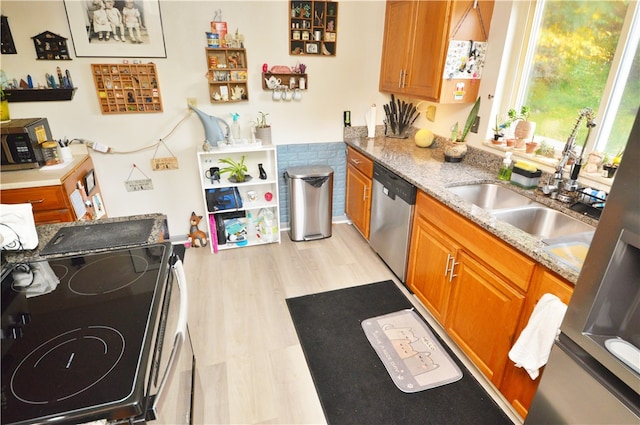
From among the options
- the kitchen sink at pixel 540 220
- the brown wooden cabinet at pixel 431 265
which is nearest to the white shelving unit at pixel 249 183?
the brown wooden cabinet at pixel 431 265

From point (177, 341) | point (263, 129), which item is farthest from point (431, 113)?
point (177, 341)

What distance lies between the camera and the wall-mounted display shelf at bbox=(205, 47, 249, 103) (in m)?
2.70

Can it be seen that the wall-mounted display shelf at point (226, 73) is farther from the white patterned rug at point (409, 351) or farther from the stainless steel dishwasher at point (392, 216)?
the white patterned rug at point (409, 351)

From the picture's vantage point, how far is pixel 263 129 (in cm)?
295

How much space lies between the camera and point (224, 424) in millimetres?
1600

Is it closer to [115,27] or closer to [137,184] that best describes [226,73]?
[115,27]

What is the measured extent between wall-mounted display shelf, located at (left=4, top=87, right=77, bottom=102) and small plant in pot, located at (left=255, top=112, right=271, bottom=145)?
1371 millimetres

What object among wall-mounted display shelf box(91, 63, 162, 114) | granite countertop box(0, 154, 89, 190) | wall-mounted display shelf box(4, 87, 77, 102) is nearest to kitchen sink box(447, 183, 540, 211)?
wall-mounted display shelf box(91, 63, 162, 114)

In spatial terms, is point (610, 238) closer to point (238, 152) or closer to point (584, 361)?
point (584, 361)

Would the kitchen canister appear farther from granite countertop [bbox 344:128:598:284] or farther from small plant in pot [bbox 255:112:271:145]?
granite countertop [bbox 344:128:598:284]

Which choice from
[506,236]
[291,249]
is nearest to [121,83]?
[291,249]

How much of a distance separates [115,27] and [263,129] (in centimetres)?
127

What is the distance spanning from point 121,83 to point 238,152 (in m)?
1.00

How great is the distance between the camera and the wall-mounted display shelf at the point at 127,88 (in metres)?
2.55
